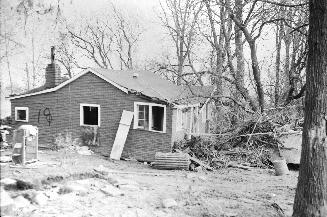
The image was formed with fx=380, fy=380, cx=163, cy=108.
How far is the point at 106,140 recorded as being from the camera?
70.2 ft

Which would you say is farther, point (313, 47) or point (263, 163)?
point (263, 163)

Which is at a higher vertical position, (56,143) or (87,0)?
(87,0)

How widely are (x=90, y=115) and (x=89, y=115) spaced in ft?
0.22

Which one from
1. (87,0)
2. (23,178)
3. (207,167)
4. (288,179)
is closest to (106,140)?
(207,167)

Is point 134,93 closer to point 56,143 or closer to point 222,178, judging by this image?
point 56,143

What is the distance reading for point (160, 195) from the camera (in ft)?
37.1

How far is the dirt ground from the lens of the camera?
361 inches

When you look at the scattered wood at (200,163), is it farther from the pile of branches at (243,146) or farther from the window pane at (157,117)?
the window pane at (157,117)

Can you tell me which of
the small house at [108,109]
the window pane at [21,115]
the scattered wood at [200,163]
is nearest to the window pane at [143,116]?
the small house at [108,109]

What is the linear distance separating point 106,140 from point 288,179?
10.3 metres

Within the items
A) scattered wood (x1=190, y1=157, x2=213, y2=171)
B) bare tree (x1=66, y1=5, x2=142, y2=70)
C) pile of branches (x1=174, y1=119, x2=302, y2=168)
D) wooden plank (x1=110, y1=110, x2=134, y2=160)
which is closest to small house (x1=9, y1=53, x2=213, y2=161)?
wooden plank (x1=110, y1=110, x2=134, y2=160)

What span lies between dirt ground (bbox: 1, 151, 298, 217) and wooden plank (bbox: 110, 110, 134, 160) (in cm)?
540

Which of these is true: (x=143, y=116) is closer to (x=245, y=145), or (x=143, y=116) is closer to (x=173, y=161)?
(x=173, y=161)

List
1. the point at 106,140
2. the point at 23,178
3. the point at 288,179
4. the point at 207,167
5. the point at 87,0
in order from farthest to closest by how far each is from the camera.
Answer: the point at 87,0 < the point at 106,140 < the point at 207,167 < the point at 288,179 < the point at 23,178
